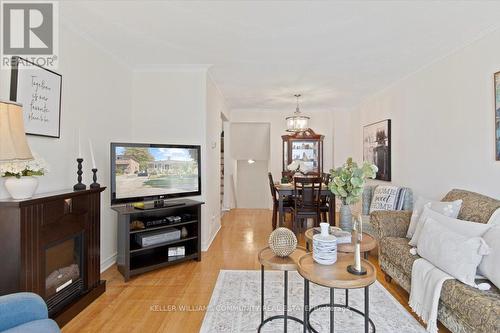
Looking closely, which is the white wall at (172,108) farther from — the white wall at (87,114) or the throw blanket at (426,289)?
the throw blanket at (426,289)

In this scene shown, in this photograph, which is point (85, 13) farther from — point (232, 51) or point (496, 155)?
point (496, 155)

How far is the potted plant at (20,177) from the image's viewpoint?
5.54 ft

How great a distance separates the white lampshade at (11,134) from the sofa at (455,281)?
8.59 ft

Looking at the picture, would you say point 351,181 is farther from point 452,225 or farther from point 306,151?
point 306,151

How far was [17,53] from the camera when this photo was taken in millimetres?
1982

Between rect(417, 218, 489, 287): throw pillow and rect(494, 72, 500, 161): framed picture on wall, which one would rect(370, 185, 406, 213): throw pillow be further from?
rect(417, 218, 489, 287): throw pillow

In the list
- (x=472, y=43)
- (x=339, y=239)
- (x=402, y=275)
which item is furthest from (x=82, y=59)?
(x=472, y=43)

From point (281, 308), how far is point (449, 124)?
103 inches

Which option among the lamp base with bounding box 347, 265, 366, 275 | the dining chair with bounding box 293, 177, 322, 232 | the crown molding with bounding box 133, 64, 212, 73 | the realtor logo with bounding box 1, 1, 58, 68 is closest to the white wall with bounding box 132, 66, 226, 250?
the crown molding with bounding box 133, 64, 212, 73

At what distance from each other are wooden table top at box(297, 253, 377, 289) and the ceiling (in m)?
1.87

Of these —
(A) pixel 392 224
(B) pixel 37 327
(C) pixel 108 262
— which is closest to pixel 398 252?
(A) pixel 392 224

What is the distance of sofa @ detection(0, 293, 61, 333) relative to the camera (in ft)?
4.02

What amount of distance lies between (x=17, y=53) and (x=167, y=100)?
169 centimetres

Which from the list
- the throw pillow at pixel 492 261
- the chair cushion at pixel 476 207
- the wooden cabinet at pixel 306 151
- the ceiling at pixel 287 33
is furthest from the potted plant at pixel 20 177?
the wooden cabinet at pixel 306 151
